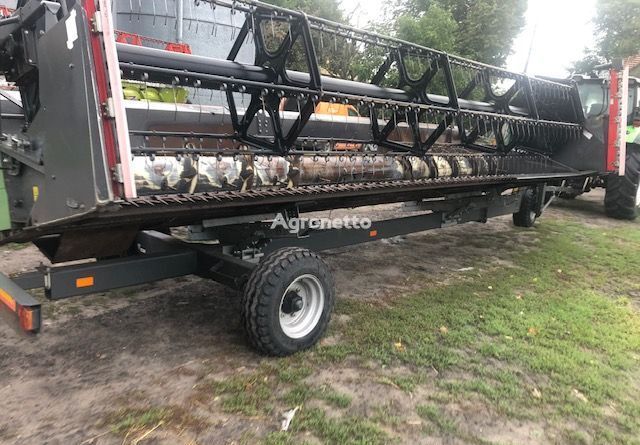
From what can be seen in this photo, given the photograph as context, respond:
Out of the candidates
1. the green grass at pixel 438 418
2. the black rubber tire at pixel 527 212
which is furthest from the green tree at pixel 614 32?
the green grass at pixel 438 418

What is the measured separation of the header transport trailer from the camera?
8.07 feet

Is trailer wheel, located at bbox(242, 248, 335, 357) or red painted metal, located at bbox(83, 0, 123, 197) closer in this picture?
red painted metal, located at bbox(83, 0, 123, 197)

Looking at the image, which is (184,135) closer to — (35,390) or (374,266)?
(35,390)

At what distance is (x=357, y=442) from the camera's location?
2.53 metres

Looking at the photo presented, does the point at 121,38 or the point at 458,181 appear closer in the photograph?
the point at 458,181

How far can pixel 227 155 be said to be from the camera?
3270 millimetres

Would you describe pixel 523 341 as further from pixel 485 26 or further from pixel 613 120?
pixel 485 26

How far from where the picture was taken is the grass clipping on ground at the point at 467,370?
2760 millimetres

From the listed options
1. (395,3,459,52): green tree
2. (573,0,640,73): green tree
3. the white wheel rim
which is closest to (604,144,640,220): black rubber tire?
the white wheel rim

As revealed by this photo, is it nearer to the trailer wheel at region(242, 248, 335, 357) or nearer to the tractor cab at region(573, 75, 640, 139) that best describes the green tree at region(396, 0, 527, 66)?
the tractor cab at region(573, 75, 640, 139)

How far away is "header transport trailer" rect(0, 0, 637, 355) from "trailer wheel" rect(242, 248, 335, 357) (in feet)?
0.03

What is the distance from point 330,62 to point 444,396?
10.1ft

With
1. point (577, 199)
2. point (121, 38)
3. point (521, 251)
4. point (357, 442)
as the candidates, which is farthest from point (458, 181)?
point (577, 199)

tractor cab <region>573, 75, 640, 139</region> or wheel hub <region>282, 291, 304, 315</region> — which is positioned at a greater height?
tractor cab <region>573, 75, 640, 139</region>
